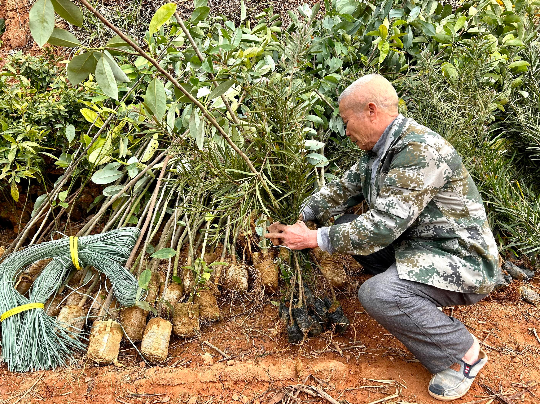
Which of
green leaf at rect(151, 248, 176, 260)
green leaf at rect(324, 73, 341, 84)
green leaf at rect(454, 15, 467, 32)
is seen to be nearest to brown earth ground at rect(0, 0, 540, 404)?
green leaf at rect(151, 248, 176, 260)

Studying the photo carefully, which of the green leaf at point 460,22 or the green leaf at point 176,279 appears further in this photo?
the green leaf at point 460,22

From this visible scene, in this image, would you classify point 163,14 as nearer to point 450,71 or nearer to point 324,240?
point 324,240

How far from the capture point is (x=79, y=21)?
102 cm

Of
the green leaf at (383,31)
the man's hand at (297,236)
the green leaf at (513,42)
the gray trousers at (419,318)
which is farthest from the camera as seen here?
the green leaf at (513,42)

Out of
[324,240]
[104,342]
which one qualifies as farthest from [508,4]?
[104,342]

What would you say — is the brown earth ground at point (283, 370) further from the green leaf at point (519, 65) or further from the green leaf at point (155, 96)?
the green leaf at point (519, 65)

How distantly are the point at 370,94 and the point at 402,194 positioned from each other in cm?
45

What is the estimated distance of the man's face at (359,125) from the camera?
A: 186cm

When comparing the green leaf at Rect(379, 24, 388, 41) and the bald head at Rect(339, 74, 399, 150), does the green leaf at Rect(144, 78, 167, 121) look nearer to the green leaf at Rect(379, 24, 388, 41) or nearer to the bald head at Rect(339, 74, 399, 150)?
the bald head at Rect(339, 74, 399, 150)

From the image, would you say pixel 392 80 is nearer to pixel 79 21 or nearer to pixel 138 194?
pixel 138 194

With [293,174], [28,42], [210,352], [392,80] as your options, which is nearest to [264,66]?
[293,174]

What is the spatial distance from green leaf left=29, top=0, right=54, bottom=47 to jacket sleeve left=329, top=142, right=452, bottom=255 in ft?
4.12

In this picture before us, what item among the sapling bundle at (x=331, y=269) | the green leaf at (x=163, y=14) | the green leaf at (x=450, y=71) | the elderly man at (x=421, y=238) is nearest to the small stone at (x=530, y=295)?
the elderly man at (x=421, y=238)

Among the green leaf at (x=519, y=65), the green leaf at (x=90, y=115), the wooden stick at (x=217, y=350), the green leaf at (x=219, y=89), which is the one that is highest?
the green leaf at (x=219, y=89)
